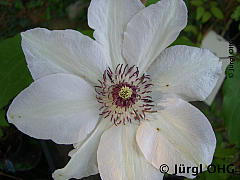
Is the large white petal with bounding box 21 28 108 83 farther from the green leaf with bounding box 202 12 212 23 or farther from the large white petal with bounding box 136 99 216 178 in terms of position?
the green leaf with bounding box 202 12 212 23

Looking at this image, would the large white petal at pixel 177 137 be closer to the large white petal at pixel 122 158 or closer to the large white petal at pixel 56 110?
the large white petal at pixel 122 158

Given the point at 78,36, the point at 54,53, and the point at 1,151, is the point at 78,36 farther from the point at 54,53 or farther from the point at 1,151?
the point at 1,151

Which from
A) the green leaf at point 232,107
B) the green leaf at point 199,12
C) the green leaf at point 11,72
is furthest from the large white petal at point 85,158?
the green leaf at point 199,12

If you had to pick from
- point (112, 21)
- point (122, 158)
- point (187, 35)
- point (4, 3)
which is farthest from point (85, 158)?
point (4, 3)

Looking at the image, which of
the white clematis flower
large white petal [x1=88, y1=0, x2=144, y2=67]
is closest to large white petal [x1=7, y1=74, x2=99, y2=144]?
the white clematis flower

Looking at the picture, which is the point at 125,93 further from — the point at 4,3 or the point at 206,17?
the point at 4,3
